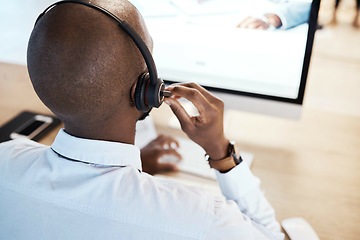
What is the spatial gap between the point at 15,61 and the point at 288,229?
89 centimetres

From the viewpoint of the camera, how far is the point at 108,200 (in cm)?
52

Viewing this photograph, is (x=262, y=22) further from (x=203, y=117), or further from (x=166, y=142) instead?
(x=166, y=142)

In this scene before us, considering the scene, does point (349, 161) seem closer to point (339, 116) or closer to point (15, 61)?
point (339, 116)

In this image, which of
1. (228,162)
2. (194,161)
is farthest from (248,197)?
(194,161)

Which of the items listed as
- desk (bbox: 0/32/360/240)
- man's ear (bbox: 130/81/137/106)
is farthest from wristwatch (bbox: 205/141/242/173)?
man's ear (bbox: 130/81/137/106)

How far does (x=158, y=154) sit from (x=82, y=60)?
1.66 ft

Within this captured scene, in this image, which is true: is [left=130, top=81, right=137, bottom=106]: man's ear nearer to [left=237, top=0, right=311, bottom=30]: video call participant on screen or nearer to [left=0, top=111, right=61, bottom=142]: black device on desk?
Answer: [left=237, top=0, right=311, bottom=30]: video call participant on screen

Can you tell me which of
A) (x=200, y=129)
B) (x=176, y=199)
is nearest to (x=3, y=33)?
(x=200, y=129)

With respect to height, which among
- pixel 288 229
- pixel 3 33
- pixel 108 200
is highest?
pixel 3 33

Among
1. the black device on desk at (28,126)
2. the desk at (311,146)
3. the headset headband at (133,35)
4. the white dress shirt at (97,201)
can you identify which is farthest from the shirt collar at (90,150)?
the black device on desk at (28,126)

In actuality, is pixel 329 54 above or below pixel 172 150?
above

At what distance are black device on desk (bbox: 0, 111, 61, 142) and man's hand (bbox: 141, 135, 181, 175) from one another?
292mm

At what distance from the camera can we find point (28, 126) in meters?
1.08

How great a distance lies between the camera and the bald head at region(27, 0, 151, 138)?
488 millimetres
